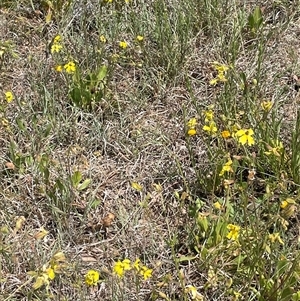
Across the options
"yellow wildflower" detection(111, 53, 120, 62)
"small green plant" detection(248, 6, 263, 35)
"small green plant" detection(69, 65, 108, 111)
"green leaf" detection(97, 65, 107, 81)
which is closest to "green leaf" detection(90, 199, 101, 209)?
"small green plant" detection(69, 65, 108, 111)

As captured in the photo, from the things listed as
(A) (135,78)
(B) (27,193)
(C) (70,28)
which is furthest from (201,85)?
(B) (27,193)

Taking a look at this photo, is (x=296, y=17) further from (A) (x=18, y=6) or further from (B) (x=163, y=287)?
(B) (x=163, y=287)

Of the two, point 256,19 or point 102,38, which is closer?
point 102,38

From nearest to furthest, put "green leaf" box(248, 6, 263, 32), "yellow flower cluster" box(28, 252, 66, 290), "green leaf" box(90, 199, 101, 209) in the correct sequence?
"yellow flower cluster" box(28, 252, 66, 290), "green leaf" box(90, 199, 101, 209), "green leaf" box(248, 6, 263, 32)

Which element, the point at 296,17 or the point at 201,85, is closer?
the point at 201,85

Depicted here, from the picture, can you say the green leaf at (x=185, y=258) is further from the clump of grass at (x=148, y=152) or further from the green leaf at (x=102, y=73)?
the green leaf at (x=102, y=73)

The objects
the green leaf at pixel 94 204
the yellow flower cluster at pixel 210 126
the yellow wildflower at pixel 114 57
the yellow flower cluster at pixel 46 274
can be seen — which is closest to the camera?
the yellow flower cluster at pixel 46 274

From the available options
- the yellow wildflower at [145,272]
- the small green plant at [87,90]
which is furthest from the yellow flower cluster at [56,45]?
the yellow wildflower at [145,272]

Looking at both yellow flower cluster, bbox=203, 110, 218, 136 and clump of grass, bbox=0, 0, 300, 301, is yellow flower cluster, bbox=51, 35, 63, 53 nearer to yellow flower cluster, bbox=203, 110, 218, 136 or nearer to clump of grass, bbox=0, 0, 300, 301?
clump of grass, bbox=0, 0, 300, 301

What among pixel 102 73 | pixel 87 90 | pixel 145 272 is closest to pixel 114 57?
pixel 102 73

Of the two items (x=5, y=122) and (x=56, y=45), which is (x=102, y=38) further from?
(x=5, y=122)

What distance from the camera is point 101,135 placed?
8.38 ft

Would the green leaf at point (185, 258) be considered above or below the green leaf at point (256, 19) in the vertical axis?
below

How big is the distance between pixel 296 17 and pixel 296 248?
148cm
